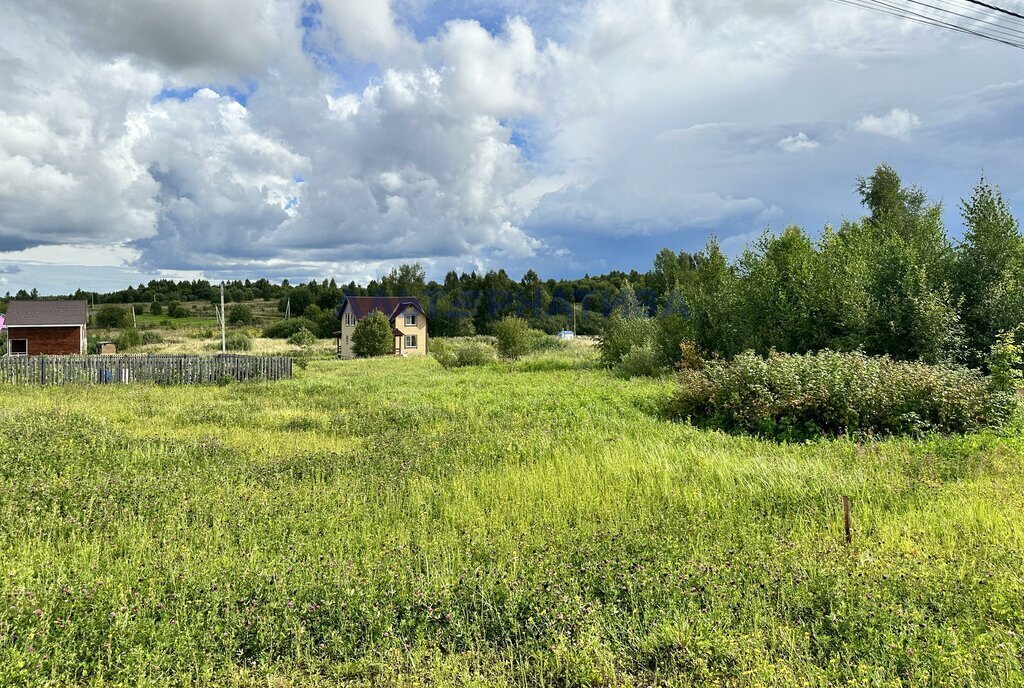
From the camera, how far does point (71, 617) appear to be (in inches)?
161

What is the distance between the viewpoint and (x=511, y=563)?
16.2 feet

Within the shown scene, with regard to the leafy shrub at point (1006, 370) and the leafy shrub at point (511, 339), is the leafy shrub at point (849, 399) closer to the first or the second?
the leafy shrub at point (1006, 370)

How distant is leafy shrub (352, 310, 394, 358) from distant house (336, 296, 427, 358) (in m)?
4.53

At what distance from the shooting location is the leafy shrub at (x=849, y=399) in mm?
10086

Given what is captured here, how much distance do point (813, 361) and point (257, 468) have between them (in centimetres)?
1050

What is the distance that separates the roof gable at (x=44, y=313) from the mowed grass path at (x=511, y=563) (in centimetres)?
3391

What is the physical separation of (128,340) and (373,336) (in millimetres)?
30584

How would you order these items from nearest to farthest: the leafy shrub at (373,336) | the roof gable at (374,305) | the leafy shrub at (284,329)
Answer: the leafy shrub at (373,336) → the roof gable at (374,305) → the leafy shrub at (284,329)

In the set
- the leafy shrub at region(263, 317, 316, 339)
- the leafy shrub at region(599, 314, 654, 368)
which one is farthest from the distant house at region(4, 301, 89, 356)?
the leafy shrub at region(263, 317, 316, 339)

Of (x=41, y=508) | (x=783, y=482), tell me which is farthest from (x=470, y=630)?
(x=41, y=508)

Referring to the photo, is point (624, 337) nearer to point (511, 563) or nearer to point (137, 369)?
point (137, 369)

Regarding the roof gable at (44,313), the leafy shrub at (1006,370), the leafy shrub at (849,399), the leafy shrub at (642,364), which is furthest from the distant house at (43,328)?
the leafy shrub at (1006,370)

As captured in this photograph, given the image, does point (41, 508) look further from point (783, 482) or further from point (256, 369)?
point (256, 369)

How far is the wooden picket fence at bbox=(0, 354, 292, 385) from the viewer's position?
22.1 metres
